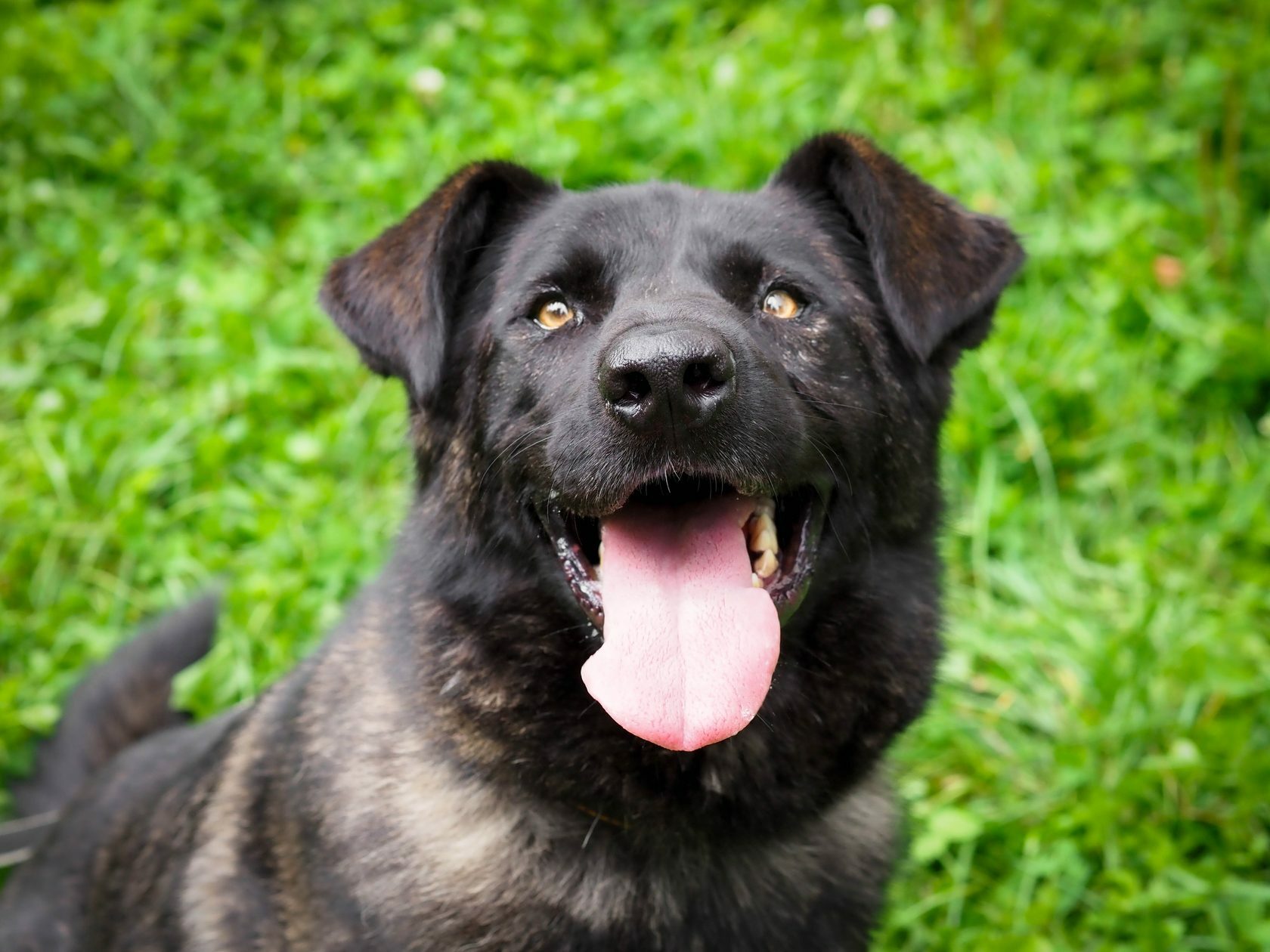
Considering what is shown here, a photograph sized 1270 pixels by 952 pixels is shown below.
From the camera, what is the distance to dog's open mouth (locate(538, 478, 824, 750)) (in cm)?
218

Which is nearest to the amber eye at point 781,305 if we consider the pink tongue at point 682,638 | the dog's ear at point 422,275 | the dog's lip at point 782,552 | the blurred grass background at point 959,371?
the dog's lip at point 782,552

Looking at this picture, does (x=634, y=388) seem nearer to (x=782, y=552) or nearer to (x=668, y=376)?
(x=668, y=376)

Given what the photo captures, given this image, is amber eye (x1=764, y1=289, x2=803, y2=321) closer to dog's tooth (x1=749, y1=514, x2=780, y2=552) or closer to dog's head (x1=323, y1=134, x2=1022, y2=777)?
dog's head (x1=323, y1=134, x2=1022, y2=777)

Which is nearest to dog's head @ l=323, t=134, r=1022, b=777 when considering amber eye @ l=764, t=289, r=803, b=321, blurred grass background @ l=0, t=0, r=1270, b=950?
amber eye @ l=764, t=289, r=803, b=321

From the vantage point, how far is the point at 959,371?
4.75m

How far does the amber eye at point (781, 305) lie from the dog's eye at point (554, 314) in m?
0.42

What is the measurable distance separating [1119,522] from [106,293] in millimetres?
4379

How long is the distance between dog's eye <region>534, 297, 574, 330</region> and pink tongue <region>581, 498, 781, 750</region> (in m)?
0.50

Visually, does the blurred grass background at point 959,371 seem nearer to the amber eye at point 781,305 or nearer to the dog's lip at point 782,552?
the dog's lip at point 782,552

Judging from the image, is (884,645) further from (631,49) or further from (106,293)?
(631,49)

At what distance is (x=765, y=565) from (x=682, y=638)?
0.30m

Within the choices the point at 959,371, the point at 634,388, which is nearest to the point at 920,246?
the point at 634,388

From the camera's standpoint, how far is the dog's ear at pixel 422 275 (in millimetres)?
2523

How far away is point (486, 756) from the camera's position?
251 cm
